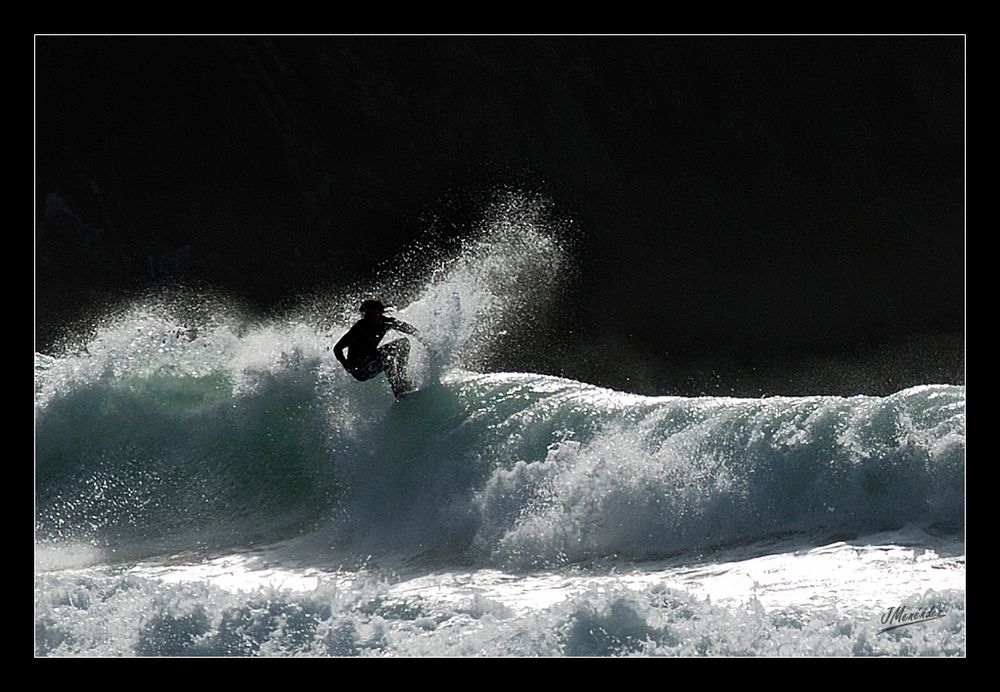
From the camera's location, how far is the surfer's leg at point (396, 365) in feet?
31.8

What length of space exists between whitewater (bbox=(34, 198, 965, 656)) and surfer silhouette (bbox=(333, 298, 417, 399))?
0.51 feet

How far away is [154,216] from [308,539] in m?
13.8

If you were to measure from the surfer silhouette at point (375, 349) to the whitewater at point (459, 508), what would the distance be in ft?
0.51

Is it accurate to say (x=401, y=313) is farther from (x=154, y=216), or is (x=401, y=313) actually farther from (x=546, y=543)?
(x=154, y=216)

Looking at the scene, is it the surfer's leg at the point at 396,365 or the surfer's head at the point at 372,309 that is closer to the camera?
the surfer's head at the point at 372,309

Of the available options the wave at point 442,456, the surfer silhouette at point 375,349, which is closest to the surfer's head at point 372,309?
the surfer silhouette at point 375,349

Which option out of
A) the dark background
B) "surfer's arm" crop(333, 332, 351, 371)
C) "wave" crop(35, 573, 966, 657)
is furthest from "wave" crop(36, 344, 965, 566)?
the dark background

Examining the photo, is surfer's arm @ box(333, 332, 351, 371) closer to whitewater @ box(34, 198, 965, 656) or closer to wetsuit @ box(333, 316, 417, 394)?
wetsuit @ box(333, 316, 417, 394)

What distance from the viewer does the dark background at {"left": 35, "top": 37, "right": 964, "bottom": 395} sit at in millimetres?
20125

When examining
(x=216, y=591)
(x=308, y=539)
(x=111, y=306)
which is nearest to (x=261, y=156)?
(x=111, y=306)

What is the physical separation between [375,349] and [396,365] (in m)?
0.26

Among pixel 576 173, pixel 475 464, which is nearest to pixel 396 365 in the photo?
pixel 475 464

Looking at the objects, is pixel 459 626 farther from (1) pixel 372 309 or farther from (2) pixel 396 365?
(2) pixel 396 365

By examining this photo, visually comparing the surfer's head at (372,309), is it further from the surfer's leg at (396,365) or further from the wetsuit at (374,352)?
the surfer's leg at (396,365)
